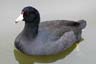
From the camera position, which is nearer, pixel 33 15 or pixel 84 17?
pixel 33 15

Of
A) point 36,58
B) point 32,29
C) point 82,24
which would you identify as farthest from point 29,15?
point 82,24

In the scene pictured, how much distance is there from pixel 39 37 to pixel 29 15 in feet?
0.44

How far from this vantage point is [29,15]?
2.30m

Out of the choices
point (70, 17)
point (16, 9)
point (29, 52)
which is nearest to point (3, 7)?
point (16, 9)

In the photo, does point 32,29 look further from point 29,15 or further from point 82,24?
point 82,24

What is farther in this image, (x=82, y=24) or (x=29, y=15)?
(x=82, y=24)

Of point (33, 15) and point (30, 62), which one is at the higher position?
point (33, 15)

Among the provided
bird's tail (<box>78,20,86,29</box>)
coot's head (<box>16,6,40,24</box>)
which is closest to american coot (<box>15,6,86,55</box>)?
coot's head (<box>16,6,40,24</box>)

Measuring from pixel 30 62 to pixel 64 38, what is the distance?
239 mm

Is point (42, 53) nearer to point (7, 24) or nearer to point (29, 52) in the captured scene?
point (29, 52)

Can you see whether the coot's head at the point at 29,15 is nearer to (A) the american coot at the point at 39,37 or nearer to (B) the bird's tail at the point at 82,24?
(A) the american coot at the point at 39,37

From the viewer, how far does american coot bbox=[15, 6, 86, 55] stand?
2.30 m

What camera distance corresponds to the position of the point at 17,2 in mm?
2934

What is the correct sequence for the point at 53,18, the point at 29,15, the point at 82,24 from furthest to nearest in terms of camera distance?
1. the point at 53,18
2. the point at 82,24
3. the point at 29,15
